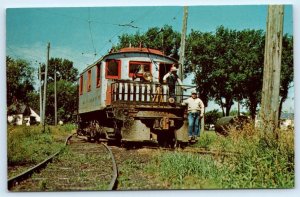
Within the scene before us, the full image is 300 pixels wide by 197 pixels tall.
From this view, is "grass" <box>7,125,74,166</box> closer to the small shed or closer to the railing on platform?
the small shed

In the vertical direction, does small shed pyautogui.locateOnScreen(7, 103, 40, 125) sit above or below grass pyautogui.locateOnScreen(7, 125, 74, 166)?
above

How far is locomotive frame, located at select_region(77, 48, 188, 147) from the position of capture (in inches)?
266

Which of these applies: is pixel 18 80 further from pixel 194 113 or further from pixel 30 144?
pixel 194 113

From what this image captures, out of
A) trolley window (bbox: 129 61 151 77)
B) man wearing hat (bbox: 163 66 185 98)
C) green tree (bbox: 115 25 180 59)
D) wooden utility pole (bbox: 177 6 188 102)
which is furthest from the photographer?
trolley window (bbox: 129 61 151 77)

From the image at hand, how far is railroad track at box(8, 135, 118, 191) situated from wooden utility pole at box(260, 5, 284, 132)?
1948 millimetres

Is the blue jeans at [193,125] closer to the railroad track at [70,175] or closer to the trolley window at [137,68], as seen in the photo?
the trolley window at [137,68]

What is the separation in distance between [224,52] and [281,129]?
Answer: 1282mm

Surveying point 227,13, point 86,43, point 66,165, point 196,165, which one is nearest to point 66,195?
point 66,165

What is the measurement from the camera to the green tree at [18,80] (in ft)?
19.0

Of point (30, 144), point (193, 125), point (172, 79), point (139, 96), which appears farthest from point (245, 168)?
point (30, 144)

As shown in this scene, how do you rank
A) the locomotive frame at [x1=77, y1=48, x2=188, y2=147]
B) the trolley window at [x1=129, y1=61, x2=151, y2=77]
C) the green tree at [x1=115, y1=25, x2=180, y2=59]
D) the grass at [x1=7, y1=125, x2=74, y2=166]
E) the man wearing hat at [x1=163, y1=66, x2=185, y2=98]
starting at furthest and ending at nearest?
the trolley window at [x1=129, y1=61, x2=151, y2=77], the locomotive frame at [x1=77, y1=48, x2=188, y2=147], the man wearing hat at [x1=163, y1=66, x2=185, y2=98], the green tree at [x1=115, y1=25, x2=180, y2=59], the grass at [x1=7, y1=125, x2=74, y2=166]

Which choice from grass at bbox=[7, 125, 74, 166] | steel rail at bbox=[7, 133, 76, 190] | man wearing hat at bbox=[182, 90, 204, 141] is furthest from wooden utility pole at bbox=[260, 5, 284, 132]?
grass at bbox=[7, 125, 74, 166]

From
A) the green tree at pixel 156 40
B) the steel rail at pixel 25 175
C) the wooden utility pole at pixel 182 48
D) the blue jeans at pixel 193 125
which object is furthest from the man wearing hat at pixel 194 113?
the steel rail at pixel 25 175

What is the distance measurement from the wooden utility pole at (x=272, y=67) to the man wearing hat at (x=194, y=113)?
0.93 metres
